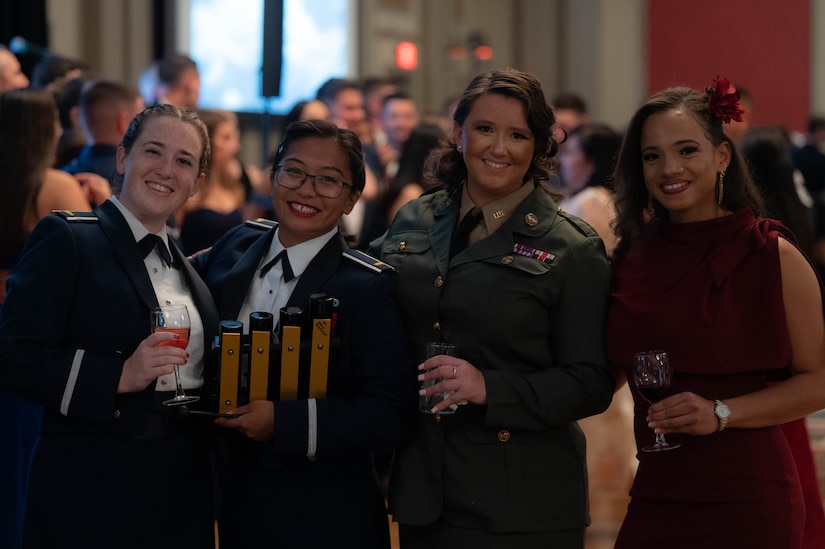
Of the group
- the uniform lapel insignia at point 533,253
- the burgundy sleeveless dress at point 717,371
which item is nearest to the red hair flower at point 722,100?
the burgundy sleeveless dress at point 717,371

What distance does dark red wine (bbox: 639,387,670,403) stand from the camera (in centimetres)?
240

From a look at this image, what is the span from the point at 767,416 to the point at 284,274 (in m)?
1.15

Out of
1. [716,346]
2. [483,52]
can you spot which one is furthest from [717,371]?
[483,52]

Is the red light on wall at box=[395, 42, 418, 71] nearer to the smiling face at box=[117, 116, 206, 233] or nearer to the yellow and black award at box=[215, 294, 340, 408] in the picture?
the smiling face at box=[117, 116, 206, 233]

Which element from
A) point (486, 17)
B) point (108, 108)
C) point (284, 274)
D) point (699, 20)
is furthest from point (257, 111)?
point (284, 274)

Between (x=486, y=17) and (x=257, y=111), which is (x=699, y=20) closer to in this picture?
(x=486, y=17)

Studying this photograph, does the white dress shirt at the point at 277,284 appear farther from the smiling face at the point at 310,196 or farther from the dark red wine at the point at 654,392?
the dark red wine at the point at 654,392

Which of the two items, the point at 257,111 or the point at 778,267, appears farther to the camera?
the point at 257,111

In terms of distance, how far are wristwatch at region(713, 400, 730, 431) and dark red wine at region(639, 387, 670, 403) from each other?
11 centimetres

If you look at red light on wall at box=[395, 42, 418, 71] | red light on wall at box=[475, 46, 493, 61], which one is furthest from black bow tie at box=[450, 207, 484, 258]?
red light on wall at box=[475, 46, 493, 61]

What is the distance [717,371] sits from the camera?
243 centimetres

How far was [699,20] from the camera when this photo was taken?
35.0ft

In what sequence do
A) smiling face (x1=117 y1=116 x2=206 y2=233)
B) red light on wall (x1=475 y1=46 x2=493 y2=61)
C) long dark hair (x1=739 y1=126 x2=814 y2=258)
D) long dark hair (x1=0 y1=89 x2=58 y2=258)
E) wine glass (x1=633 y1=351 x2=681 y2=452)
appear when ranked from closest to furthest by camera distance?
wine glass (x1=633 y1=351 x2=681 y2=452)
smiling face (x1=117 y1=116 x2=206 y2=233)
long dark hair (x1=0 y1=89 x2=58 y2=258)
long dark hair (x1=739 y1=126 x2=814 y2=258)
red light on wall (x1=475 y1=46 x2=493 y2=61)

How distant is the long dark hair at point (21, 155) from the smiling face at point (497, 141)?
1.71 metres
